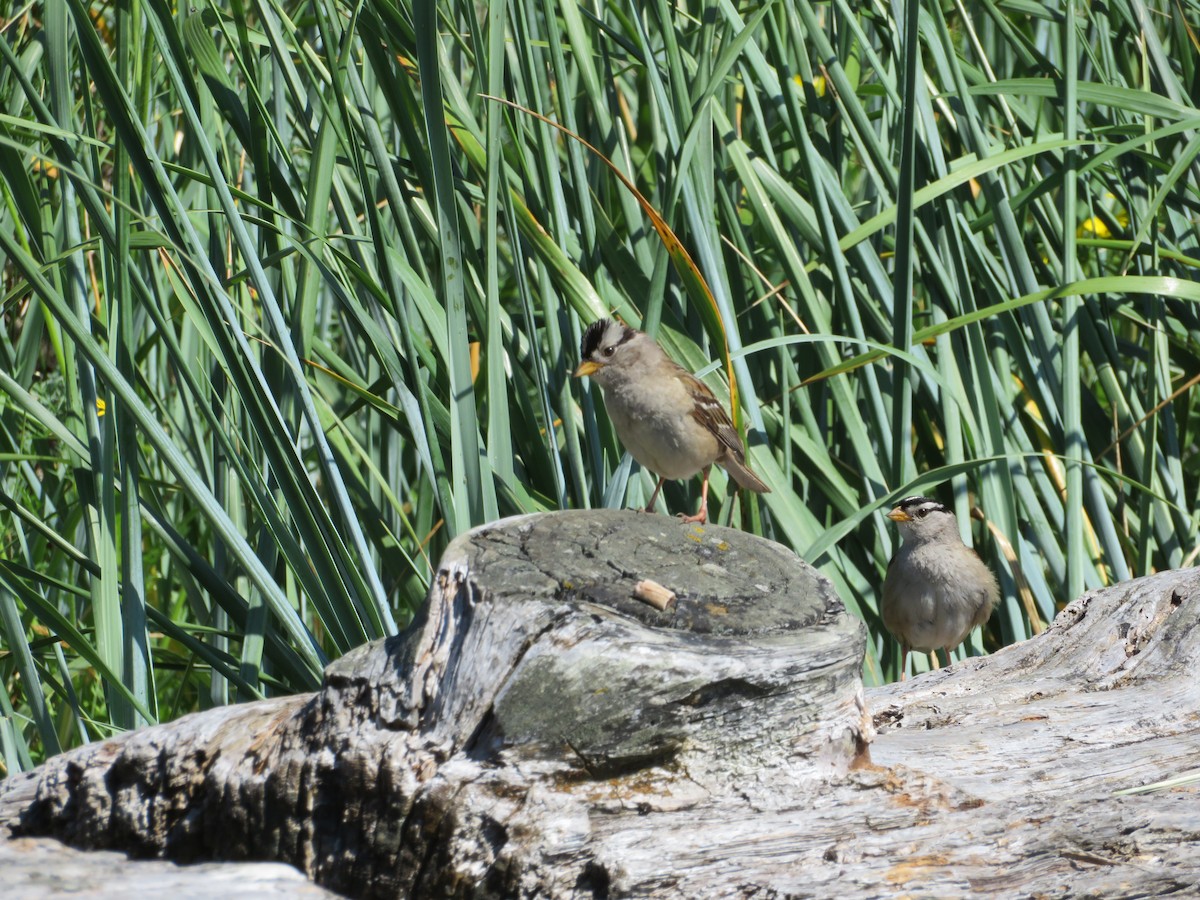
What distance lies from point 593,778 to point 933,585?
8.00ft

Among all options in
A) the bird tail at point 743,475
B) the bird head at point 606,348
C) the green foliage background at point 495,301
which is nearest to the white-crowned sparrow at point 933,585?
the green foliage background at point 495,301

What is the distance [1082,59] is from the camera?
4.43m

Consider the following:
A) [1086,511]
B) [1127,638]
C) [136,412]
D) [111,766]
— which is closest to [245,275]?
[136,412]

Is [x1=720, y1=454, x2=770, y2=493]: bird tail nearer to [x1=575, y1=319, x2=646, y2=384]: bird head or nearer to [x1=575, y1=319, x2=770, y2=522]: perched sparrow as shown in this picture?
[x1=575, y1=319, x2=770, y2=522]: perched sparrow

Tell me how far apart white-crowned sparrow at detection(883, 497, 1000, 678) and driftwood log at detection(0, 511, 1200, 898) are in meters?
1.74

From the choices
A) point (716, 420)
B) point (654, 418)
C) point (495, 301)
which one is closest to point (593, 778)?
point (495, 301)

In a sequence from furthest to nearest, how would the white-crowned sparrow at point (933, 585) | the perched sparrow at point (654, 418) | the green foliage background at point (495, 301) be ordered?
the white-crowned sparrow at point (933, 585) < the perched sparrow at point (654, 418) < the green foliage background at point (495, 301)

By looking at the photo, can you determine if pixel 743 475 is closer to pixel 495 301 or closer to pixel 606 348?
pixel 606 348

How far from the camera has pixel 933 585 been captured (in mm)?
3984

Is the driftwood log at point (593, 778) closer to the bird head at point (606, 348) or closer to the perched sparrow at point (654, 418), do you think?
the bird head at point (606, 348)

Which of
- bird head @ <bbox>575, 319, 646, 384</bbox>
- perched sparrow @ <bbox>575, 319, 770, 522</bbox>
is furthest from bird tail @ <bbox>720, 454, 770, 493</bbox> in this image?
bird head @ <bbox>575, 319, 646, 384</bbox>

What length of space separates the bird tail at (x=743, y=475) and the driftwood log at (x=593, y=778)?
109 cm

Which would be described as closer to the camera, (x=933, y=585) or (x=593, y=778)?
(x=593, y=778)

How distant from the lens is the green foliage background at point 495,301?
233 cm
